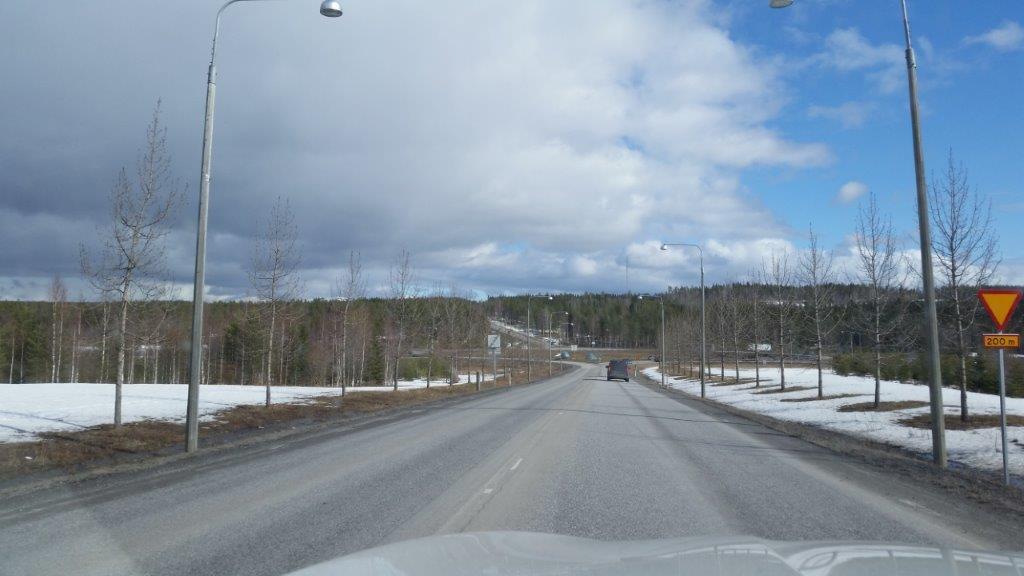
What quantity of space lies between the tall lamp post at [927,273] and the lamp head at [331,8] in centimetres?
798

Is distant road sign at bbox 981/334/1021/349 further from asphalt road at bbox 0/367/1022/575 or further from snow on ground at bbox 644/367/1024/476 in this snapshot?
asphalt road at bbox 0/367/1022/575

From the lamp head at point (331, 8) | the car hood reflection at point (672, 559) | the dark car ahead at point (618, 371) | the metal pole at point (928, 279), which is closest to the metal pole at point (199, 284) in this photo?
the lamp head at point (331, 8)

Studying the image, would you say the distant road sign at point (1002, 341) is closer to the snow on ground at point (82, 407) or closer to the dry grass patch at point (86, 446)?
the dry grass patch at point (86, 446)

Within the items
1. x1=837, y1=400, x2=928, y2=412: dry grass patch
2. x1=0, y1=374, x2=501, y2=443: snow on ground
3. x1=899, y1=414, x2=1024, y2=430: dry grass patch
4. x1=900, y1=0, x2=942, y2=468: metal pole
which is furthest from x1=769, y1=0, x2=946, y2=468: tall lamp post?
x1=0, y1=374, x2=501, y2=443: snow on ground

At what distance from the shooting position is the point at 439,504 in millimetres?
8352

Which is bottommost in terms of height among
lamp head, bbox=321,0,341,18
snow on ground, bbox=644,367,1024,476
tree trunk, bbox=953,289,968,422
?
snow on ground, bbox=644,367,1024,476

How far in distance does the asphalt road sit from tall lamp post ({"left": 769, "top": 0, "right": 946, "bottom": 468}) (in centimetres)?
147

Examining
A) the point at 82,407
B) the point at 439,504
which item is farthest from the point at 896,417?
the point at 82,407

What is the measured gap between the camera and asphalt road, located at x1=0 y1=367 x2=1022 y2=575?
6547mm

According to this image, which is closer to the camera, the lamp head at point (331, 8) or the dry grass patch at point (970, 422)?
the lamp head at point (331, 8)

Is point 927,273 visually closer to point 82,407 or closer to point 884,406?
point 884,406

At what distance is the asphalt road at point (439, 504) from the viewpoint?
6.55 m

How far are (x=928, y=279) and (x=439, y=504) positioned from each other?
10278 millimetres

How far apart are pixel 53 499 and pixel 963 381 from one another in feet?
65.3
